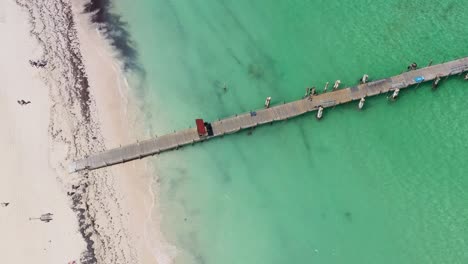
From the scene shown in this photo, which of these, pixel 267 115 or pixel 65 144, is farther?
pixel 267 115

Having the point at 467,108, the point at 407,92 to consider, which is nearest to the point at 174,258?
the point at 407,92

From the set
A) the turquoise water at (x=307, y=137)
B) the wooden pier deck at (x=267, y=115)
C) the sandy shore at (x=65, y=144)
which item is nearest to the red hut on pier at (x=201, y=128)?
the wooden pier deck at (x=267, y=115)

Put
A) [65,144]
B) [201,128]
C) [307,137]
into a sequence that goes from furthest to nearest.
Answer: [307,137] → [201,128] → [65,144]

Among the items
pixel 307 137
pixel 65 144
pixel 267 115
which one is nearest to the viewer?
pixel 65 144

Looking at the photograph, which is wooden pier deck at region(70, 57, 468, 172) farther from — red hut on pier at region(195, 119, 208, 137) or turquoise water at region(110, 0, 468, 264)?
turquoise water at region(110, 0, 468, 264)

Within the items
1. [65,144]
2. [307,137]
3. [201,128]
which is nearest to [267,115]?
[307,137]

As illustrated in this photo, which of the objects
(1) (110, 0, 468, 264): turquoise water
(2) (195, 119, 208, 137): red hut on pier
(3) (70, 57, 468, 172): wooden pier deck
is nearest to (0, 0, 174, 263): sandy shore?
(3) (70, 57, 468, 172): wooden pier deck

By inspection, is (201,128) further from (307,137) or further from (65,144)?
(65,144)

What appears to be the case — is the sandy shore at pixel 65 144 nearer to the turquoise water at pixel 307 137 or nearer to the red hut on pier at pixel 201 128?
the turquoise water at pixel 307 137
